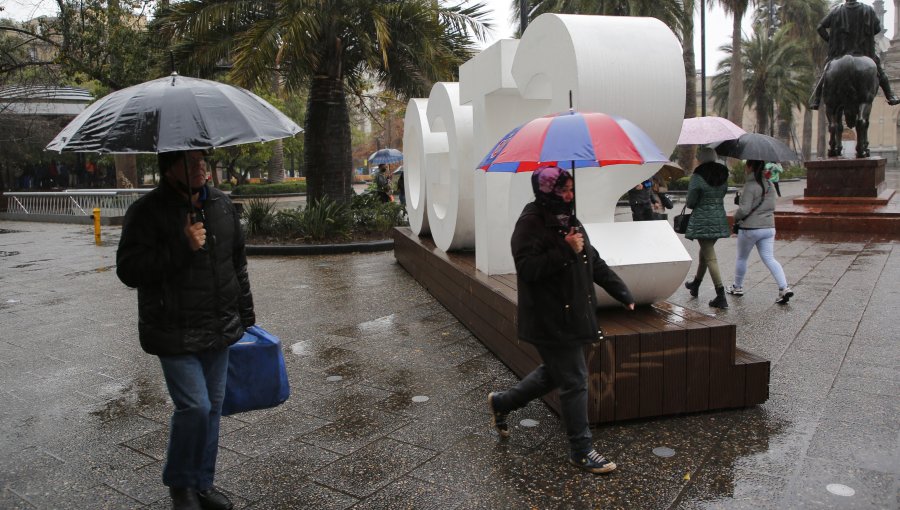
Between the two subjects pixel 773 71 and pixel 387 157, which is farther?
pixel 773 71

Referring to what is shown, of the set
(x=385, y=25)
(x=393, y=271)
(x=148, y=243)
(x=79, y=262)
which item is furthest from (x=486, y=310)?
(x=79, y=262)

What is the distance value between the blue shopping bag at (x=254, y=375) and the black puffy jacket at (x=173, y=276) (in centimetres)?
23

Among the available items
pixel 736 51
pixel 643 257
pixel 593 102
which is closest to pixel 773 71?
pixel 736 51

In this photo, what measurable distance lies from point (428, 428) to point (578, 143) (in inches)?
72.7

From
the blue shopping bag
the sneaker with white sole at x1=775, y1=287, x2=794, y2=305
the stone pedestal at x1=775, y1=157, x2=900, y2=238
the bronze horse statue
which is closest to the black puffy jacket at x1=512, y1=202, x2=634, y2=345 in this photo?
the blue shopping bag

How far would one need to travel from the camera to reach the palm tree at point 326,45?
12.1m

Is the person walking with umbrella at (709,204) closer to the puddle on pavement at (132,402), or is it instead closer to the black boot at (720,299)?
the black boot at (720,299)

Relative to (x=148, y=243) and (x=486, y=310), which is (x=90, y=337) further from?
(x=148, y=243)

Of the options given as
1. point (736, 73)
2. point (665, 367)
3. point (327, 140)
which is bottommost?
point (665, 367)

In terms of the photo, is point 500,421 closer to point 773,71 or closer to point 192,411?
point 192,411

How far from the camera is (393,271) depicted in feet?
33.8

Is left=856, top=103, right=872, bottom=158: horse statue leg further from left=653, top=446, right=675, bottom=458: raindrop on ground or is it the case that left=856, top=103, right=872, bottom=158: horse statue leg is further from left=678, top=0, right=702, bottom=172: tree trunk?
left=653, top=446, right=675, bottom=458: raindrop on ground

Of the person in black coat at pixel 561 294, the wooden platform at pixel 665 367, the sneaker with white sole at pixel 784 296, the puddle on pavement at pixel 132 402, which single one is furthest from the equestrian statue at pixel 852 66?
the puddle on pavement at pixel 132 402

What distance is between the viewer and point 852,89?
1435 centimetres
